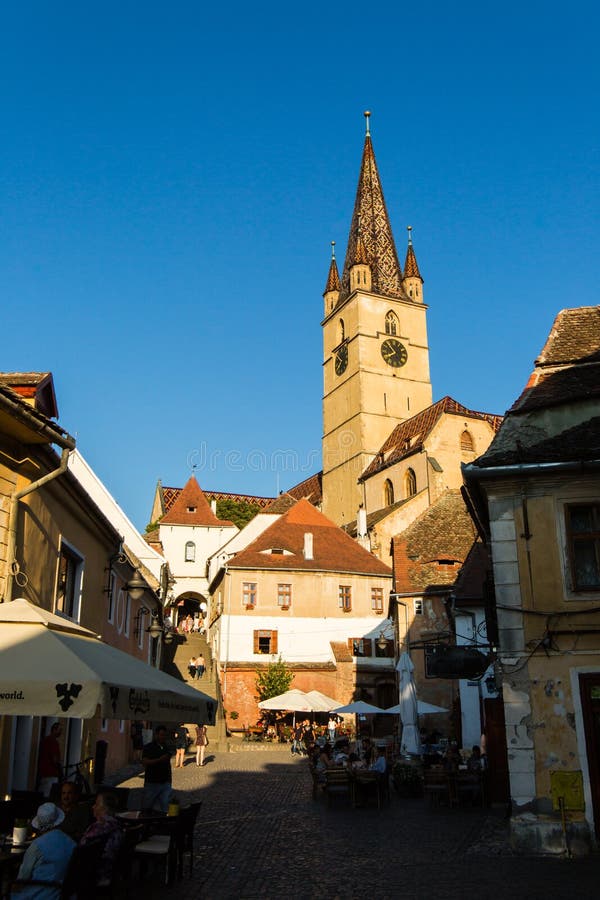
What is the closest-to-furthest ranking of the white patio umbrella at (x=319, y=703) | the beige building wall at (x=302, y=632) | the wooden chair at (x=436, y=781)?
the wooden chair at (x=436, y=781), the white patio umbrella at (x=319, y=703), the beige building wall at (x=302, y=632)

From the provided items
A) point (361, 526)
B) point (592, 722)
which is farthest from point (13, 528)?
point (361, 526)

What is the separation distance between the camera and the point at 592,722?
40.6 ft

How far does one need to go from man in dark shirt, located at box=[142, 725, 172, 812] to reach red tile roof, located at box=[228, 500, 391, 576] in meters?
33.1

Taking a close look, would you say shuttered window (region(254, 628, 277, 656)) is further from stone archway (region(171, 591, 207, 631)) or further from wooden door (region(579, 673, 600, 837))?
wooden door (region(579, 673, 600, 837))

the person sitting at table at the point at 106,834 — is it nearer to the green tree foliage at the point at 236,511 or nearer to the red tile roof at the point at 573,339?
the red tile roof at the point at 573,339

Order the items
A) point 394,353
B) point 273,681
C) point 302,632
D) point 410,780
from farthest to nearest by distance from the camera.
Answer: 1. point 394,353
2. point 302,632
3. point 273,681
4. point 410,780

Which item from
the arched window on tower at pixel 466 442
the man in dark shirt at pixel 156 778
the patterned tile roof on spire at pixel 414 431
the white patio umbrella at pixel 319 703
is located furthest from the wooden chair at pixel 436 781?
the arched window on tower at pixel 466 442

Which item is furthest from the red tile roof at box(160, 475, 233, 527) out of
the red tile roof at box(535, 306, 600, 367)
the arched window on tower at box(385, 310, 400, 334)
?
the red tile roof at box(535, 306, 600, 367)

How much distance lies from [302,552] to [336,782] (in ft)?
98.0

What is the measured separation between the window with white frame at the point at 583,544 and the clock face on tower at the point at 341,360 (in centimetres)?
6369

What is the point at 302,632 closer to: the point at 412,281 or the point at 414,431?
the point at 414,431

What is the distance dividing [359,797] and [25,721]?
8.71 meters

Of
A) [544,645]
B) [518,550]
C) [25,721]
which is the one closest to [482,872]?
[544,645]

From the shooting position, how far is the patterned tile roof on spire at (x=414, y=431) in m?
63.1
